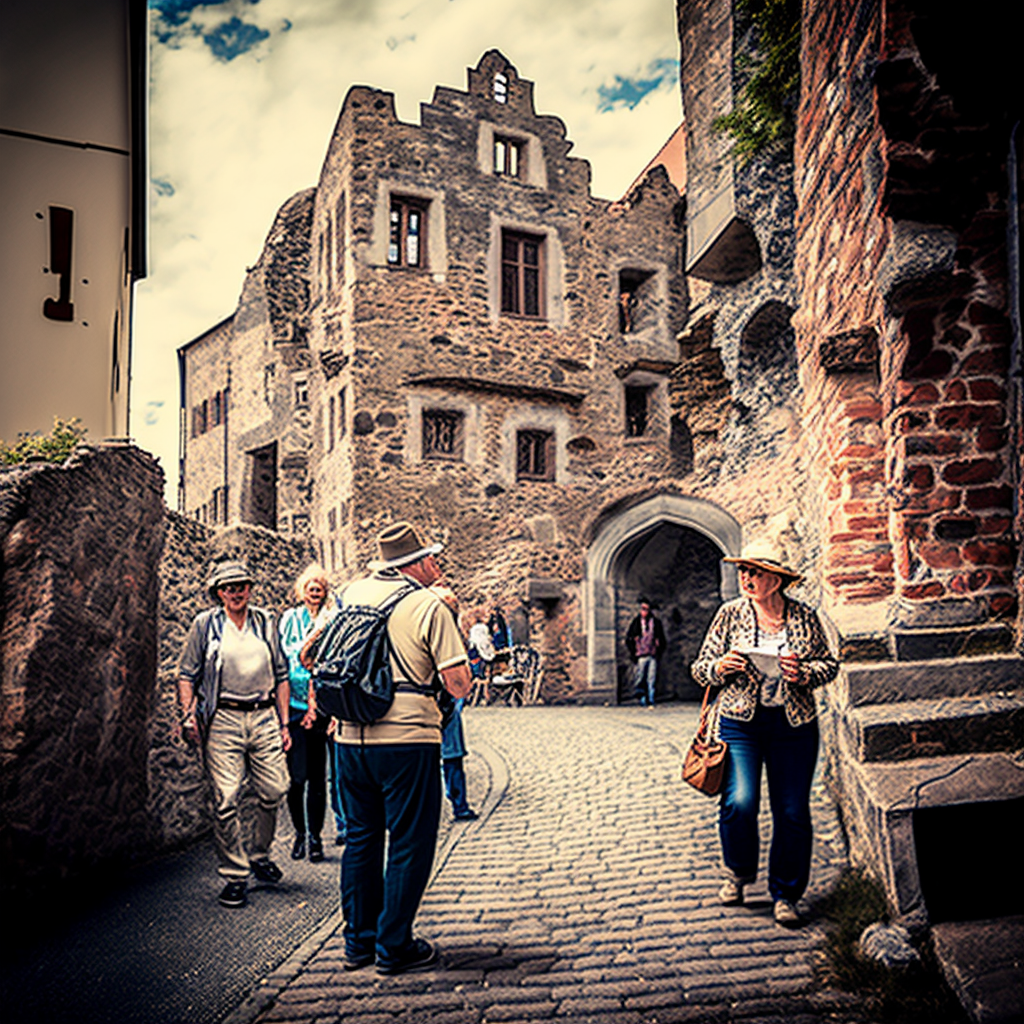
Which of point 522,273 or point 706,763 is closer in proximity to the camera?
point 706,763

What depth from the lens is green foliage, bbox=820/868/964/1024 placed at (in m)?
3.02

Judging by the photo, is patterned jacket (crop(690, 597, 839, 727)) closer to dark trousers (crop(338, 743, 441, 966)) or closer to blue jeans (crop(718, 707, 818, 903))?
blue jeans (crop(718, 707, 818, 903))

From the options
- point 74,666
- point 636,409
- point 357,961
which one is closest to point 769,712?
point 357,961

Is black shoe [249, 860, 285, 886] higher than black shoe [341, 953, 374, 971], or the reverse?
black shoe [341, 953, 374, 971]

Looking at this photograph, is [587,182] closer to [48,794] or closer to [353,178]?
[353,178]

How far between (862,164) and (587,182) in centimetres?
1449

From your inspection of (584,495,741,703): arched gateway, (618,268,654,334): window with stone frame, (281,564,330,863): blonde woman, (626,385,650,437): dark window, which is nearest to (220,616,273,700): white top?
(281,564,330,863): blonde woman

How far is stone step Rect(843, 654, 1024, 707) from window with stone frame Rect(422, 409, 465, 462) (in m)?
12.9

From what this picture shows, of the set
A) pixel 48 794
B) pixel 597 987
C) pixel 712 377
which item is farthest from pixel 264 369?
pixel 597 987

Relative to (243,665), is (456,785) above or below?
below

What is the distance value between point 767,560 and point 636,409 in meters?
15.1

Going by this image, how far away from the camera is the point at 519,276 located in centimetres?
1798

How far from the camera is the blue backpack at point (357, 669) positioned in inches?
142

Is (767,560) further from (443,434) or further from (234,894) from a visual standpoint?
(443,434)
